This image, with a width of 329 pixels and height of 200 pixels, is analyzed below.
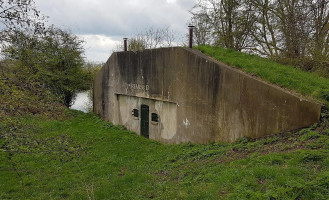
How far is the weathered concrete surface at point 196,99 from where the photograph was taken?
23.5 ft

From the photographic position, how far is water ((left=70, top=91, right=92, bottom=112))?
23.5 m

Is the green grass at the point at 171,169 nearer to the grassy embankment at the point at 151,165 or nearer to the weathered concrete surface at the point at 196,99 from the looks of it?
the grassy embankment at the point at 151,165

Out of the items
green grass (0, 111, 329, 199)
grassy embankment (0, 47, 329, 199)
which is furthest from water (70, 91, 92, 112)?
grassy embankment (0, 47, 329, 199)

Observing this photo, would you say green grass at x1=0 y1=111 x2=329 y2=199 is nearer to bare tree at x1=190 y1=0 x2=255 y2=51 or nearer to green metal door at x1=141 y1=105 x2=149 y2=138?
green metal door at x1=141 y1=105 x2=149 y2=138

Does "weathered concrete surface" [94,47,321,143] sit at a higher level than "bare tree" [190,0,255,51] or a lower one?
lower

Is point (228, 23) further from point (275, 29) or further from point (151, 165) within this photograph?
point (151, 165)

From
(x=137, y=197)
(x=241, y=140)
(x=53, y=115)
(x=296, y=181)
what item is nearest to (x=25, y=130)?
(x=53, y=115)

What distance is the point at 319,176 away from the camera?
439 centimetres

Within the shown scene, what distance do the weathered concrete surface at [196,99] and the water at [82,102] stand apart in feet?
29.9

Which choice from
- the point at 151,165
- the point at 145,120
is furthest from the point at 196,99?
the point at 145,120

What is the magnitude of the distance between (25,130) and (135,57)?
855 cm

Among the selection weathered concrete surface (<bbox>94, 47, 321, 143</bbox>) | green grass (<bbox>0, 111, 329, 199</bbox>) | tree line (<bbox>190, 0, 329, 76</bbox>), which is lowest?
green grass (<bbox>0, 111, 329, 199</bbox>)

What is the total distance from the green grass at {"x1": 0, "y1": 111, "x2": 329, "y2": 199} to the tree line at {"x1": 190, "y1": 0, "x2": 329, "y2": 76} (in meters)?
5.63

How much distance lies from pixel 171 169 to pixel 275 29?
10.1 m
